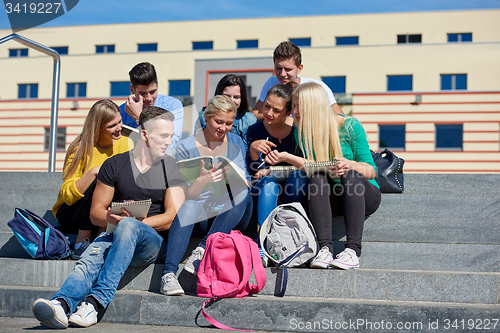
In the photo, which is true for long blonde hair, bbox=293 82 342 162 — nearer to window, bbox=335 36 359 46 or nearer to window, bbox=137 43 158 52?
window, bbox=335 36 359 46

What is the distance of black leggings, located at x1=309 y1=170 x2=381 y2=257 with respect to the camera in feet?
8.88

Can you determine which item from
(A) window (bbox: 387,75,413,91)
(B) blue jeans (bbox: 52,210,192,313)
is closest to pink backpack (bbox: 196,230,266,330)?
(B) blue jeans (bbox: 52,210,192,313)

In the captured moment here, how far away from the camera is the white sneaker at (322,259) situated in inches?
100

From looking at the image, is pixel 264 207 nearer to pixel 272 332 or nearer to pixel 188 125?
pixel 272 332

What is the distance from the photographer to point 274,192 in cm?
290

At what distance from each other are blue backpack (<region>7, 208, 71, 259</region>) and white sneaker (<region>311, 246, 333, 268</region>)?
162 centimetres

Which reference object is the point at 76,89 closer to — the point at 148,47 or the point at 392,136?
the point at 148,47

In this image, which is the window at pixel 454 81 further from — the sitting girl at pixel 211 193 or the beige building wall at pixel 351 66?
the sitting girl at pixel 211 193

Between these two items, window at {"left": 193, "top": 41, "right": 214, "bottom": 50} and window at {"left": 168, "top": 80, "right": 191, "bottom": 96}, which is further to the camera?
window at {"left": 193, "top": 41, "right": 214, "bottom": 50}

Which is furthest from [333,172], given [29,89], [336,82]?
[29,89]

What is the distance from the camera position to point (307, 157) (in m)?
2.99

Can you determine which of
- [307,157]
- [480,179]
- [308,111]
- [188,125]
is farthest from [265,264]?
[188,125]

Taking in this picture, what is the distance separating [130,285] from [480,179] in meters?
2.87

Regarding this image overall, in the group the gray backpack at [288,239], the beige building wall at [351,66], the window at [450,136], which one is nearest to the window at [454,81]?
the beige building wall at [351,66]
